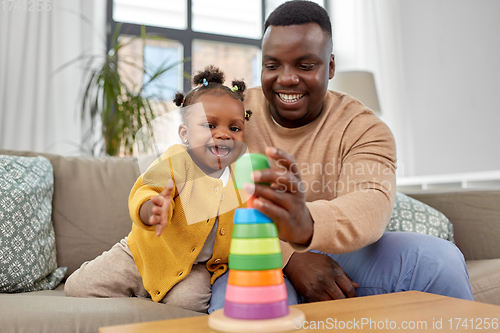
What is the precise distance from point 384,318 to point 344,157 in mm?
580

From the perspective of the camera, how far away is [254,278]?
0.57 metres

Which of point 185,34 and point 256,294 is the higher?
point 185,34

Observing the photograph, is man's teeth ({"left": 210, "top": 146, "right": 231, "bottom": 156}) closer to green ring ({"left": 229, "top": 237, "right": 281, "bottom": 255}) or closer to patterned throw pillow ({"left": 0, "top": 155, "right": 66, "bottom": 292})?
green ring ({"left": 229, "top": 237, "right": 281, "bottom": 255})

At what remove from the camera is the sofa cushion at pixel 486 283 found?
1.17 m

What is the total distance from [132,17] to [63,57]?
731mm

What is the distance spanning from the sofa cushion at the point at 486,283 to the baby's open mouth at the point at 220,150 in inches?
31.4

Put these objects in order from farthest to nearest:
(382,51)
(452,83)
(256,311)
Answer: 1. (382,51)
2. (452,83)
3. (256,311)

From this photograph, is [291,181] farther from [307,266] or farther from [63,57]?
[63,57]

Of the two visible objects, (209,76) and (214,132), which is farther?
(209,76)

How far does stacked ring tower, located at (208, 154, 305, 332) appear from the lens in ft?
1.84

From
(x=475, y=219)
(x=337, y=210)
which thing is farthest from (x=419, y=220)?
(x=337, y=210)

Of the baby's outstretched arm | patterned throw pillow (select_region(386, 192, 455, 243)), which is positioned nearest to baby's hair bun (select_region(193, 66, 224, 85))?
the baby's outstretched arm

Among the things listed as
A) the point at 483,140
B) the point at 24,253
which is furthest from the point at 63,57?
the point at 483,140

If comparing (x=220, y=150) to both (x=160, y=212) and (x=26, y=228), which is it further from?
(x=26, y=228)
